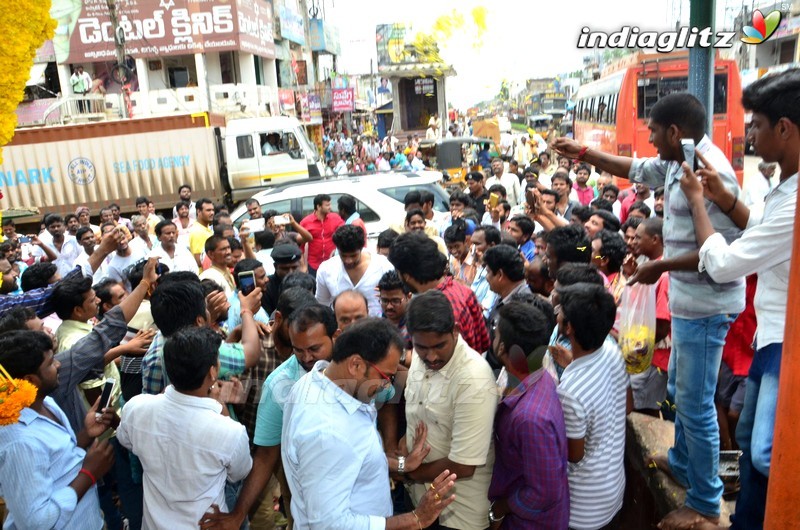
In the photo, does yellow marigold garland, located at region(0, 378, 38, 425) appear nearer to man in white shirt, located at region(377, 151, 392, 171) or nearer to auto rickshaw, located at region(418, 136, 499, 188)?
auto rickshaw, located at region(418, 136, 499, 188)

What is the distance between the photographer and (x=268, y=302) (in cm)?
492

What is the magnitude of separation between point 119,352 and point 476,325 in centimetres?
195

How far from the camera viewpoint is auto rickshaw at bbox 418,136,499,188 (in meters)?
18.5

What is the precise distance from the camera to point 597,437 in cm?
245

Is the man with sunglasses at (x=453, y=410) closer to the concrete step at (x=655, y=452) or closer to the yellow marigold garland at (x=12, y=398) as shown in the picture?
the concrete step at (x=655, y=452)

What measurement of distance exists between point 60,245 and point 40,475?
6.73 m

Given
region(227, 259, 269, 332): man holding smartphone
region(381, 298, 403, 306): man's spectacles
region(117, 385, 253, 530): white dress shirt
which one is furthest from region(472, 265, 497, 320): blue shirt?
region(117, 385, 253, 530): white dress shirt

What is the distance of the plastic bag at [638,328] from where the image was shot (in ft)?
9.39

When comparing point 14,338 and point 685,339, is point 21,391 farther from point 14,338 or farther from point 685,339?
point 685,339

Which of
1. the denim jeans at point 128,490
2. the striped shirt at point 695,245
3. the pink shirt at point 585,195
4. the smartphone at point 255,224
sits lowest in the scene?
the denim jeans at point 128,490

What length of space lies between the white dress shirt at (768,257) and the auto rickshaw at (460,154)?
15930 millimetres

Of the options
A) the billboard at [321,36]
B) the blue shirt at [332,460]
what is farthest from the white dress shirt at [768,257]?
the billboard at [321,36]

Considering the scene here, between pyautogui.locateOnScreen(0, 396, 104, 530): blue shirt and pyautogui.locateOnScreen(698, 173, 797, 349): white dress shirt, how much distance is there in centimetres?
258

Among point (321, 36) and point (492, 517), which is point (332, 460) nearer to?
point (492, 517)
